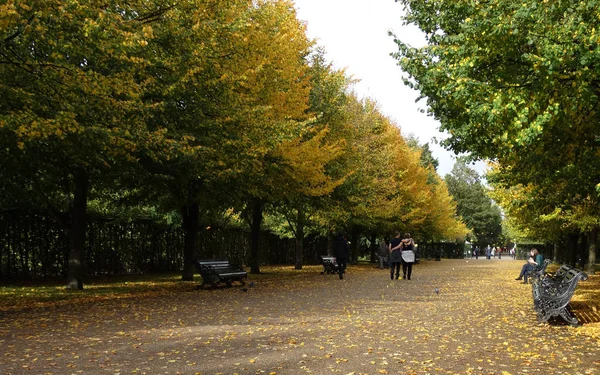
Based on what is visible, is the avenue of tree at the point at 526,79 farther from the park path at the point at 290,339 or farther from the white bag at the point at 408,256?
the white bag at the point at 408,256

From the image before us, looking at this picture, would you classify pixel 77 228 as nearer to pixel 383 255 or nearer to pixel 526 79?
pixel 526 79

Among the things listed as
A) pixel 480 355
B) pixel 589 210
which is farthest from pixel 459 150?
pixel 480 355

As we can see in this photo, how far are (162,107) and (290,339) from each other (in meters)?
6.43

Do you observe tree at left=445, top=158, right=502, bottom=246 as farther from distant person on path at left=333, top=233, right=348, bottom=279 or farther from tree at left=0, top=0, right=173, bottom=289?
tree at left=0, top=0, right=173, bottom=289

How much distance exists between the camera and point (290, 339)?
7.60m

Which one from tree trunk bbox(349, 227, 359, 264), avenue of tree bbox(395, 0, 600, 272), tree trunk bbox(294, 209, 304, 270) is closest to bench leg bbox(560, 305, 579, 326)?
avenue of tree bbox(395, 0, 600, 272)

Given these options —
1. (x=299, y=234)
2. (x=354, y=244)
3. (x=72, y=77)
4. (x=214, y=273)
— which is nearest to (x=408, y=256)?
(x=214, y=273)

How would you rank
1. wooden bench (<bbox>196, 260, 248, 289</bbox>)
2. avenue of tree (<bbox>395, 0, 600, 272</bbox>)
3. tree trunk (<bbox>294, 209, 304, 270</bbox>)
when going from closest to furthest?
avenue of tree (<bbox>395, 0, 600, 272</bbox>) → wooden bench (<bbox>196, 260, 248, 289</bbox>) → tree trunk (<bbox>294, 209, 304, 270</bbox>)

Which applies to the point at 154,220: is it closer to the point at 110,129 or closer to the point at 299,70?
the point at 299,70

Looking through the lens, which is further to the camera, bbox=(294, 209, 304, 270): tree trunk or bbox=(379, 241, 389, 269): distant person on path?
bbox=(379, 241, 389, 269): distant person on path

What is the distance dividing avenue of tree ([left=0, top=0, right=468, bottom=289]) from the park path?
11.0ft

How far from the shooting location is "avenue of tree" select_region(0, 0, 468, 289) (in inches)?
375

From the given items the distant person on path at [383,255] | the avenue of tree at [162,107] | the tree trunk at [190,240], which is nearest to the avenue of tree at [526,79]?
the avenue of tree at [162,107]

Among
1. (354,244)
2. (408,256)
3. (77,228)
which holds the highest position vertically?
(77,228)
